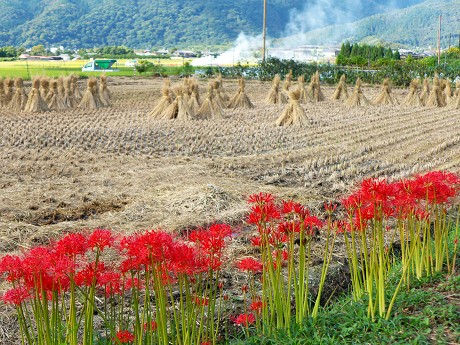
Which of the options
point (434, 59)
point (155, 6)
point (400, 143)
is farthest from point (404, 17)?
point (400, 143)

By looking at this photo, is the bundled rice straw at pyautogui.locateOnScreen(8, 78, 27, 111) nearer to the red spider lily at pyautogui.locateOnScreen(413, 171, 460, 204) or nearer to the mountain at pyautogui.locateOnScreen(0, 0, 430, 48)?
the red spider lily at pyautogui.locateOnScreen(413, 171, 460, 204)

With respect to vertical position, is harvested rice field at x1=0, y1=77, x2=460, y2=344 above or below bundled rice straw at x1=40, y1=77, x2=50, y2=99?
below

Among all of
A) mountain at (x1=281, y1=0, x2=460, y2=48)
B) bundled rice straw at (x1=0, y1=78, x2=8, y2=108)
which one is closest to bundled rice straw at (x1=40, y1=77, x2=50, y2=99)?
bundled rice straw at (x1=0, y1=78, x2=8, y2=108)

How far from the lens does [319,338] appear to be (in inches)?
163

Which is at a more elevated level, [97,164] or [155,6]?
[155,6]

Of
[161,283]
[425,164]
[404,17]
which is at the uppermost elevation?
[404,17]

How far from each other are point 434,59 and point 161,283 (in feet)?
166

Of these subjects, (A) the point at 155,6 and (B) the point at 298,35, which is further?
(B) the point at 298,35

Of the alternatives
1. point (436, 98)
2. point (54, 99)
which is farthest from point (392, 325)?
point (436, 98)

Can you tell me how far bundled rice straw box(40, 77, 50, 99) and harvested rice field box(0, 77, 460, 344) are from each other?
63.6 inches

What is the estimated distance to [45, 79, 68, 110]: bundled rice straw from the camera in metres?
20.5

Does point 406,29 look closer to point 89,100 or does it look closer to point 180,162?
point 89,100

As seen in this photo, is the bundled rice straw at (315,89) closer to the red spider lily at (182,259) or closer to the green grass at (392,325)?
the green grass at (392,325)

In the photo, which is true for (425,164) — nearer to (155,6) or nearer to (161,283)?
(161,283)
